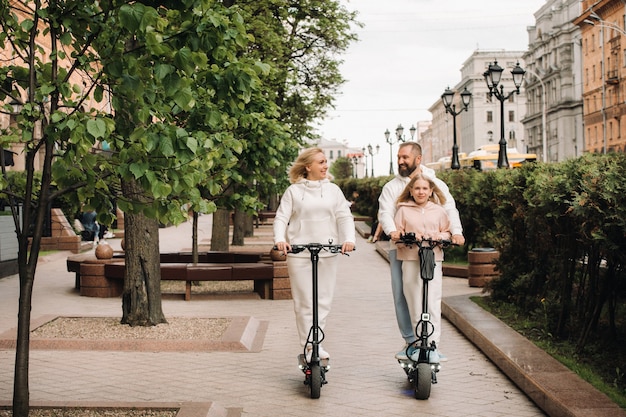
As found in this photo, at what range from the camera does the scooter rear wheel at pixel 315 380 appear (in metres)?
7.07

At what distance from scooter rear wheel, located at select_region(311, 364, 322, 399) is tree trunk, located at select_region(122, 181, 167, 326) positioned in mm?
4033

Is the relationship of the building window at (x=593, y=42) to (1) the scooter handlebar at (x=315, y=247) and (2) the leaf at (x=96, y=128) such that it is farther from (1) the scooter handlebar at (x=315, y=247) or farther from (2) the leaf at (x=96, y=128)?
(2) the leaf at (x=96, y=128)

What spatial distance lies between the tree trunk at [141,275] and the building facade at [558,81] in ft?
286

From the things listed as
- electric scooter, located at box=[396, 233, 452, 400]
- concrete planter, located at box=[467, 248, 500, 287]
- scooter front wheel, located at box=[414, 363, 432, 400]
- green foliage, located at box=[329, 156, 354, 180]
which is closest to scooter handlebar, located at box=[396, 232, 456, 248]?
electric scooter, located at box=[396, 233, 452, 400]

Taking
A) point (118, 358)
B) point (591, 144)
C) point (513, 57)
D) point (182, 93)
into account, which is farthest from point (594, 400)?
point (513, 57)

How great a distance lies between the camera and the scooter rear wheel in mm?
7070

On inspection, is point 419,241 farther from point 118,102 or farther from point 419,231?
point 118,102

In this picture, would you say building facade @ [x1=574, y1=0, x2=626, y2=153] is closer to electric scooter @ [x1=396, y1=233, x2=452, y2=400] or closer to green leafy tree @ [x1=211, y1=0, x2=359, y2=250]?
green leafy tree @ [x1=211, y1=0, x2=359, y2=250]

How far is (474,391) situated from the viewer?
7.48 meters

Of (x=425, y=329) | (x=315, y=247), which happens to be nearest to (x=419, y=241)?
(x=425, y=329)

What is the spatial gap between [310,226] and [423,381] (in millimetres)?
1513

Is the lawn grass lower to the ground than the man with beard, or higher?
lower

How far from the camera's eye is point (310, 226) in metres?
7.47

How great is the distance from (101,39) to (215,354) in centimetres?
418
